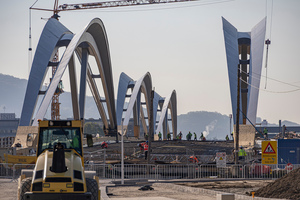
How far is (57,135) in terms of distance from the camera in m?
14.5

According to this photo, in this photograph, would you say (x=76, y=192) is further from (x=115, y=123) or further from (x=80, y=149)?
(x=115, y=123)

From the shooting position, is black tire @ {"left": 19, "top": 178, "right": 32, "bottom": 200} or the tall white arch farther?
the tall white arch

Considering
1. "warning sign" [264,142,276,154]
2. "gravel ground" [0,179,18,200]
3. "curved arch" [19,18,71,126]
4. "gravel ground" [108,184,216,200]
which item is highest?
"curved arch" [19,18,71,126]

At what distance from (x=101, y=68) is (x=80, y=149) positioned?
62.0 meters

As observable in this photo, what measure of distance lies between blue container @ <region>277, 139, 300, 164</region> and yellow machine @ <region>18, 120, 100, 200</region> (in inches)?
954

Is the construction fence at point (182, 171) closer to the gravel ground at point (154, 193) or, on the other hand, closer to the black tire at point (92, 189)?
the gravel ground at point (154, 193)

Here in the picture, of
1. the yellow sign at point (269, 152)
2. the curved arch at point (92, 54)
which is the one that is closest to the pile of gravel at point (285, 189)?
the yellow sign at point (269, 152)

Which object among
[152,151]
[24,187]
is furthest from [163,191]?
[152,151]

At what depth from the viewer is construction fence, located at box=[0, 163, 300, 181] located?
30.9m

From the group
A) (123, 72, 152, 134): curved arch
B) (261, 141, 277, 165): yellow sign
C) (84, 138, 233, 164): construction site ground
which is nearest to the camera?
(261, 141, 277, 165): yellow sign

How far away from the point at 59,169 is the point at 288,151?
1020 inches

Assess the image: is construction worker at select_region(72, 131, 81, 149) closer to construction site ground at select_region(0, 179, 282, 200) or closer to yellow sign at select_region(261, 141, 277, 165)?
construction site ground at select_region(0, 179, 282, 200)

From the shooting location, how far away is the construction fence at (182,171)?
101 feet

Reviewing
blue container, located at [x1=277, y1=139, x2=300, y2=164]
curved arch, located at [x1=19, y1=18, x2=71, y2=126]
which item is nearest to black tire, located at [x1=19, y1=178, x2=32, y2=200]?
blue container, located at [x1=277, y1=139, x2=300, y2=164]
